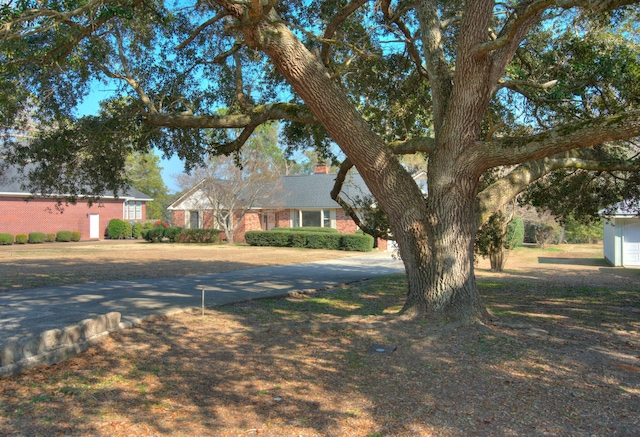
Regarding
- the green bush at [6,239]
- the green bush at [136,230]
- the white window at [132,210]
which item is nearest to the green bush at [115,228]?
the green bush at [136,230]

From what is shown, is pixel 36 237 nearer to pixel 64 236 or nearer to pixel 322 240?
pixel 64 236

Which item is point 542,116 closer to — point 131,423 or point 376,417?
point 376,417

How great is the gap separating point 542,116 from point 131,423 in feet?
34.9

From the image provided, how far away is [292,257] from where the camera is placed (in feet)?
84.1

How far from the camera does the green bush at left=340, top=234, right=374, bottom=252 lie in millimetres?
30675

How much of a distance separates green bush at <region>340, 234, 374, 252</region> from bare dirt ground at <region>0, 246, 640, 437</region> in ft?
71.0

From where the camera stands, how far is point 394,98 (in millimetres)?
12680

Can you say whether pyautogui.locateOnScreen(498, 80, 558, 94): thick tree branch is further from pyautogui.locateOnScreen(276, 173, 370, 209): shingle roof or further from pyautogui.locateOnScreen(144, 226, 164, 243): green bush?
pyautogui.locateOnScreen(144, 226, 164, 243): green bush

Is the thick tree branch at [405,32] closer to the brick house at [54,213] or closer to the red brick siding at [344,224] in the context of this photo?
the red brick siding at [344,224]

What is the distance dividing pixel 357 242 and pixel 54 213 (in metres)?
23.1

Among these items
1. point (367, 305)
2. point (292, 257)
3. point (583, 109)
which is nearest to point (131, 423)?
point (367, 305)

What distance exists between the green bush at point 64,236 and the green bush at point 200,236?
325 inches

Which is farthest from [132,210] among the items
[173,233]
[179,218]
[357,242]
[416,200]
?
[416,200]

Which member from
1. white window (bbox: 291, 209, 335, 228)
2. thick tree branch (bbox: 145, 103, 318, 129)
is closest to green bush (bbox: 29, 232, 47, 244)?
white window (bbox: 291, 209, 335, 228)
